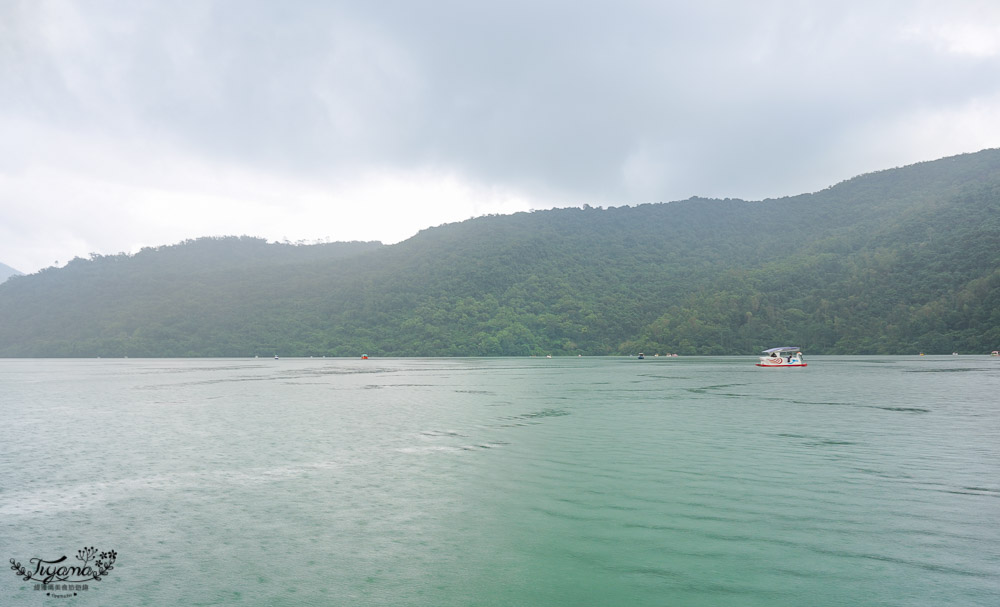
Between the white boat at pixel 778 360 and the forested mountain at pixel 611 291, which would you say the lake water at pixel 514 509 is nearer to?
the white boat at pixel 778 360

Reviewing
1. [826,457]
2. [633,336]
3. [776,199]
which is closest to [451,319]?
[633,336]

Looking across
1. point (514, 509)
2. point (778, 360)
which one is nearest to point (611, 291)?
point (778, 360)

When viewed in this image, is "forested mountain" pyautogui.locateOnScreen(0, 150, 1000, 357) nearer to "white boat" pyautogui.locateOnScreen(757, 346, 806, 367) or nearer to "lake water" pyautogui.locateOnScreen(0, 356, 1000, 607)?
"white boat" pyautogui.locateOnScreen(757, 346, 806, 367)

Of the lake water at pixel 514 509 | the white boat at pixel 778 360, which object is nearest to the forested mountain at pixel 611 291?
the white boat at pixel 778 360

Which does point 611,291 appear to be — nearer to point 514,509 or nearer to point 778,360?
point 778,360

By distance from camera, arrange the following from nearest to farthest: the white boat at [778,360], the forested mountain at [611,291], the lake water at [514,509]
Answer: the lake water at [514,509] < the white boat at [778,360] < the forested mountain at [611,291]

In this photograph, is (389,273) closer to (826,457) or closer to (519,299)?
(519,299)
